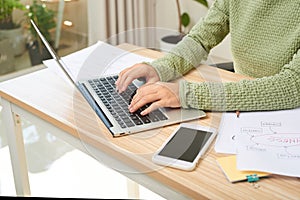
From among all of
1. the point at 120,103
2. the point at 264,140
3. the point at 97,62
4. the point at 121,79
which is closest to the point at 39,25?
the point at 97,62

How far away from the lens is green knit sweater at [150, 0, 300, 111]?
116 cm

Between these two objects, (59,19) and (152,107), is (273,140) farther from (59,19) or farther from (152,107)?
(59,19)

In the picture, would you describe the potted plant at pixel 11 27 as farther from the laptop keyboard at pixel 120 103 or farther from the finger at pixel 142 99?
the finger at pixel 142 99

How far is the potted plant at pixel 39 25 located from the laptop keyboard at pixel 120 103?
1898mm

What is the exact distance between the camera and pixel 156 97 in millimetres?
1165

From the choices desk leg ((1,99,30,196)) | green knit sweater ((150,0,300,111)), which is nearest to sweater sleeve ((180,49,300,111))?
green knit sweater ((150,0,300,111))

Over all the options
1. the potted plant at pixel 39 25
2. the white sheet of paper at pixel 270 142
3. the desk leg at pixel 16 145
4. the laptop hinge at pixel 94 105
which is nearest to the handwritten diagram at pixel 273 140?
the white sheet of paper at pixel 270 142

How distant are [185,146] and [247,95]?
0.25 m

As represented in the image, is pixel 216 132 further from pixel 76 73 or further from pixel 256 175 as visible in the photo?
pixel 76 73

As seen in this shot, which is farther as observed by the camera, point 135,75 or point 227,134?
point 135,75

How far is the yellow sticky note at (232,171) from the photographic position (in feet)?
2.97

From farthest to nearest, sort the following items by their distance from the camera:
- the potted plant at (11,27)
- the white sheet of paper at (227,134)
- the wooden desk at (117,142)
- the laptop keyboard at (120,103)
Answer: the potted plant at (11,27), the laptop keyboard at (120,103), the white sheet of paper at (227,134), the wooden desk at (117,142)

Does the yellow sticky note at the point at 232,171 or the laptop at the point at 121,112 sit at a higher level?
the laptop at the point at 121,112

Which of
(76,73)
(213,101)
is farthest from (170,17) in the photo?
(213,101)
